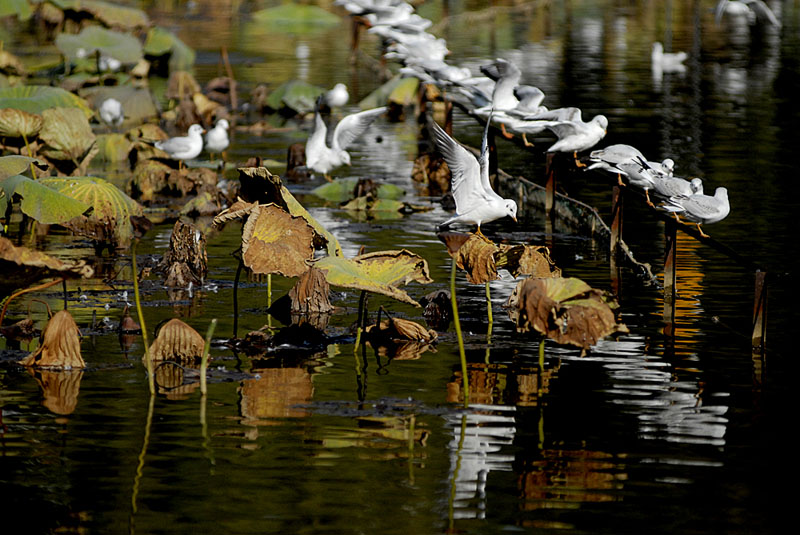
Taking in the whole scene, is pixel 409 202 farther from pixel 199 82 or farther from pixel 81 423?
pixel 199 82

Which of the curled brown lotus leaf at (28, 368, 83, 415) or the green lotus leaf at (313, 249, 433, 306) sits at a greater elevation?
the green lotus leaf at (313, 249, 433, 306)

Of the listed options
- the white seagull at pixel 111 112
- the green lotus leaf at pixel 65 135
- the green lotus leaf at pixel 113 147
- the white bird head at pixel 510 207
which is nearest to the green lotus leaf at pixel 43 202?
the white bird head at pixel 510 207

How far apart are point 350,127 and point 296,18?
3023cm

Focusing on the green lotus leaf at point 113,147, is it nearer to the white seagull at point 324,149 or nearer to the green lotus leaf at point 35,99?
the green lotus leaf at point 35,99

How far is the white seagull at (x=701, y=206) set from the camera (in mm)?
11172

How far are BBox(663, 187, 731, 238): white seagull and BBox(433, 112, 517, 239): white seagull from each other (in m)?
1.40

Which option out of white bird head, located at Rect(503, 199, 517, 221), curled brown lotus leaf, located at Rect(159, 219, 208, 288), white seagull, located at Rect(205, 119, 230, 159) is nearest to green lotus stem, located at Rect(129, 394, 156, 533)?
curled brown lotus leaf, located at Rect(159, 219, 208, 288)

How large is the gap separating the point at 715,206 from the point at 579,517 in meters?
4.93

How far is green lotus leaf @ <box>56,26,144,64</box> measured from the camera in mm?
26422

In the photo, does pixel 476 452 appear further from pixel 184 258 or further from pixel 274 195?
pixel 184 258

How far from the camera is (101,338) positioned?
1020cm

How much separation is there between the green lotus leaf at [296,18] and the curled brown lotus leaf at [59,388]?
37.5m

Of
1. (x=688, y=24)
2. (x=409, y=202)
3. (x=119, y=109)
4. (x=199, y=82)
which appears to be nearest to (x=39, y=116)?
(x=409, y=202)

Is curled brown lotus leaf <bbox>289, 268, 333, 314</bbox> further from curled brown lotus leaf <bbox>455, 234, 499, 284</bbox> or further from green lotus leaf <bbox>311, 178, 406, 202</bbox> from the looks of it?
green lotus leaf <bbox>311, 178, 406, 202</bbox>
